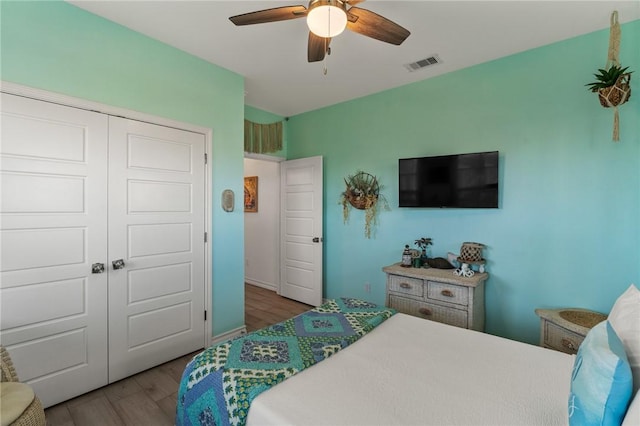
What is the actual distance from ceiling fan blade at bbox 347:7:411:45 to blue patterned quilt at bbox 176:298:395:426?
177cm

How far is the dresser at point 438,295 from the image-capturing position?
101 inches

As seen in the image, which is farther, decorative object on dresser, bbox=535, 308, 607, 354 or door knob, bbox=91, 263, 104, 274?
door knob, bbox=91, 263, 104, 274

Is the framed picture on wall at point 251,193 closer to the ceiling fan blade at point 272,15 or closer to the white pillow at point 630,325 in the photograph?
the ceiling fan blade at point 272,15

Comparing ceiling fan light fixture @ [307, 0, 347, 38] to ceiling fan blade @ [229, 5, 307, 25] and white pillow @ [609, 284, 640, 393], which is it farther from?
white pillow @ [609, 284, 640, 393]

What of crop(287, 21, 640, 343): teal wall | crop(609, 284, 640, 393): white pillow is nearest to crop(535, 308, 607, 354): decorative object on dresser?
crop(287, 21, 640, 343): teal wall

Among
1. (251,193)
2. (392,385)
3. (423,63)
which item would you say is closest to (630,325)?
(392,385)

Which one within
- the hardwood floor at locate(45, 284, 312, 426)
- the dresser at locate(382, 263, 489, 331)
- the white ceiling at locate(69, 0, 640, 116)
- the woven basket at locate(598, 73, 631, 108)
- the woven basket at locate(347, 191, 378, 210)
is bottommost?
the hardwood floor at locate(45, 284, 312, 426)

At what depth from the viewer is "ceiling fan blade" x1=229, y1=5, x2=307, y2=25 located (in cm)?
159

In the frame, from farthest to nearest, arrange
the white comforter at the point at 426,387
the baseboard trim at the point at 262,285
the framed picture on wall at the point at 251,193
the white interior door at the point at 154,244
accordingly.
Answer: the framed picture on wall at the point at 251,193
the baseboard trim at the point at 262,285
the white interior door at the point at 154,244
the white comforter at the point at 426,387

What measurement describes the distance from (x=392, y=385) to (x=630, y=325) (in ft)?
2.93

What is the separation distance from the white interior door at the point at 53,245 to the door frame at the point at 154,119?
4cm

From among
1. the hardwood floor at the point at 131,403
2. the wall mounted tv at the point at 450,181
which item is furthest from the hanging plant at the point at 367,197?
the hardwood floor at the point at 131,403

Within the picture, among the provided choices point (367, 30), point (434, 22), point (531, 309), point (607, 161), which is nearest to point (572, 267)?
point (531, 309)

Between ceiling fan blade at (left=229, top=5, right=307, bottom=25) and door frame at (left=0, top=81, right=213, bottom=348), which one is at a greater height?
ceiling fan blade at (left=229, top=5, right=307, bottom=25)
